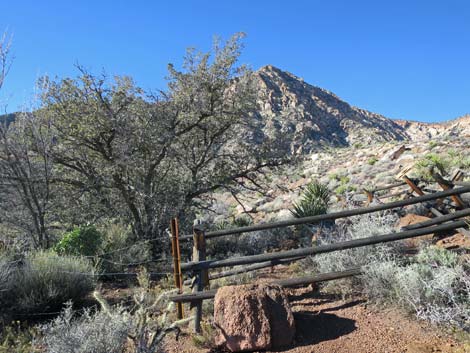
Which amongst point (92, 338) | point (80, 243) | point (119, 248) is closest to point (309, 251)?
point (92, 338)

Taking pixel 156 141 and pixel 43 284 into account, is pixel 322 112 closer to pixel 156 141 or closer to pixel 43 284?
pixel 156 141

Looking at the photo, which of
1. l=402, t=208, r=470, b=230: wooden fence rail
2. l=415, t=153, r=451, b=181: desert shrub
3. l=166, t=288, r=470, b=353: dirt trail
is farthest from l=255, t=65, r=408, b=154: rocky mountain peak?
l=166, t=288, r=470, b=353: dirt trail

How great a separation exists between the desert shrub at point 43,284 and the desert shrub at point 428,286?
192 inches

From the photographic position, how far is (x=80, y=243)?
9.06 metres

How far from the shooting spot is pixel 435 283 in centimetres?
458

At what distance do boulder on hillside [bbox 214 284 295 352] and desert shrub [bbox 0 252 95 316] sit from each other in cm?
338

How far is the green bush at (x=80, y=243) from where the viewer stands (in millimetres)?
8906

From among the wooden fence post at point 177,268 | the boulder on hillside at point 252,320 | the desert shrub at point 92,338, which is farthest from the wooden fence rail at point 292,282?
the desert shrub at point 92,338

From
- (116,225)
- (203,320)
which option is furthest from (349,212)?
(116,225)

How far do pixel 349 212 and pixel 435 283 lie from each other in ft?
5.92

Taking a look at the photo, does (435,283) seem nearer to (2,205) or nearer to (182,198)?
(182,198)

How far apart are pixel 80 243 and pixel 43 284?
7.71 ft

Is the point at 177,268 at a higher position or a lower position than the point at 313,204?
lower

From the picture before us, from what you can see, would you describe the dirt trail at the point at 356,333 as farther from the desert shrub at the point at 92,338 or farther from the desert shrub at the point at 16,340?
the desert shrub at the point at 16,340
